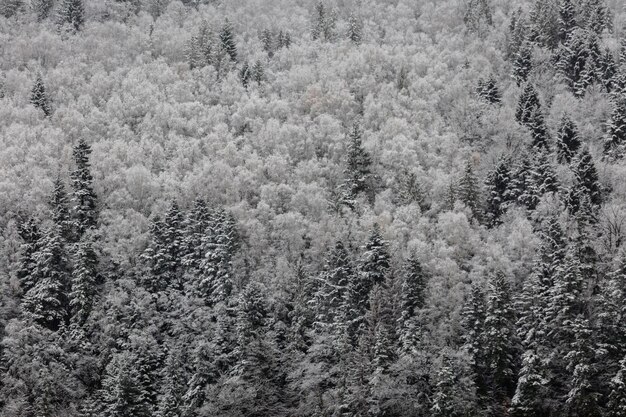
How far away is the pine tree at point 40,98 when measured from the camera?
108 m

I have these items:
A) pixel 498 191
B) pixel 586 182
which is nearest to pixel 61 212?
pixel 498 191

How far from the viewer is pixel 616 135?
279 ft

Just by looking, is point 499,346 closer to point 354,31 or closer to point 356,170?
point 356,170

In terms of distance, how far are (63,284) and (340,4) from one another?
10159cm

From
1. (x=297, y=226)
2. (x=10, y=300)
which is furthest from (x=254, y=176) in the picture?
(x=10, y=300)

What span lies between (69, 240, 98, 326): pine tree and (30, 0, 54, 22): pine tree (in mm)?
82787

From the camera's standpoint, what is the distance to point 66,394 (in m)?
59.7

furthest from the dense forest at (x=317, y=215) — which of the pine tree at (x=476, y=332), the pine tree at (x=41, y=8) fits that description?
the pine tree at (x=41, y=8)

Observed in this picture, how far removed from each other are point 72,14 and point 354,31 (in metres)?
52.4

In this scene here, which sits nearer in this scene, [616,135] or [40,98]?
[616,135]

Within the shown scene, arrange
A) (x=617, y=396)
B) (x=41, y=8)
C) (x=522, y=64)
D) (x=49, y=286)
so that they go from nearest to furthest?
1. (x=617, y=396)
2. (x=49, y=286)
3. (x=522, y=64)
4. (x=41, y=8)

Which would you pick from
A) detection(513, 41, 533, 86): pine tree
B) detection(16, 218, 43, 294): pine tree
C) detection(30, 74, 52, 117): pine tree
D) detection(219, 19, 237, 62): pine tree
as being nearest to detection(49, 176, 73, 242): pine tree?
detection(16, 218, 43, 294): pine tree

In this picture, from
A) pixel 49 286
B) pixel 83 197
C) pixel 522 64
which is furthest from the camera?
pixel 522 64

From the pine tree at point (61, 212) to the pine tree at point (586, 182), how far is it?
1988 inches
